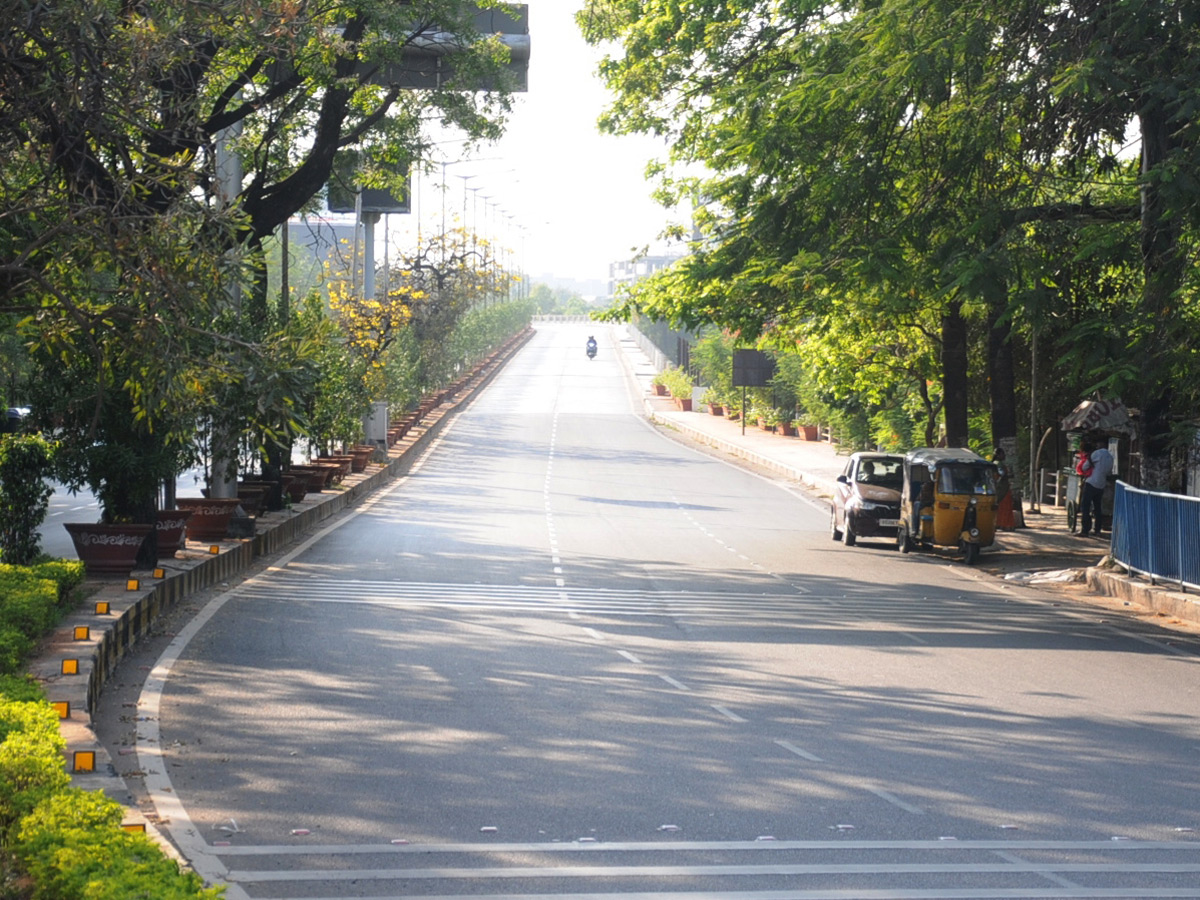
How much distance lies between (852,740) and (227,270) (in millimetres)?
6242

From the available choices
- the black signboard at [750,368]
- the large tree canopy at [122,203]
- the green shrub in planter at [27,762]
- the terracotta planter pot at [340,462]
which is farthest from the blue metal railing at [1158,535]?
the black signboard at [750,368]

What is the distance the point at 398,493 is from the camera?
34.4 metres

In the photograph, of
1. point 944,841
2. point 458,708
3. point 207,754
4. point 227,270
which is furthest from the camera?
point 227,270

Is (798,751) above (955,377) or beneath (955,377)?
beneath

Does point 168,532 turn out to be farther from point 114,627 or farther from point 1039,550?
point 1039,550

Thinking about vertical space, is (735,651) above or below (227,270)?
below

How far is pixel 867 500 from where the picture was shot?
25.7m

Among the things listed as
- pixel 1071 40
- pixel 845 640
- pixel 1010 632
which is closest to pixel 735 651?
pixel 845 640

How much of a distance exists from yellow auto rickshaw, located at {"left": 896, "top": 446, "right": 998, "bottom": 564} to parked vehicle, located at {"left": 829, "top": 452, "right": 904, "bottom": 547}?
1.42 metres

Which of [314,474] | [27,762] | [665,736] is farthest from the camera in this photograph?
[314,474]

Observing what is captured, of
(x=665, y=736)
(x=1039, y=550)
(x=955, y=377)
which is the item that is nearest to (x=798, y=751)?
(x=665, y=736)

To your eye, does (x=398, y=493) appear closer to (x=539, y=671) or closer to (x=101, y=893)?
(x=539, y=671)

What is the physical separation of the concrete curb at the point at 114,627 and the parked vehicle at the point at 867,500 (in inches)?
356

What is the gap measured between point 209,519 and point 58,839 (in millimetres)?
15214
